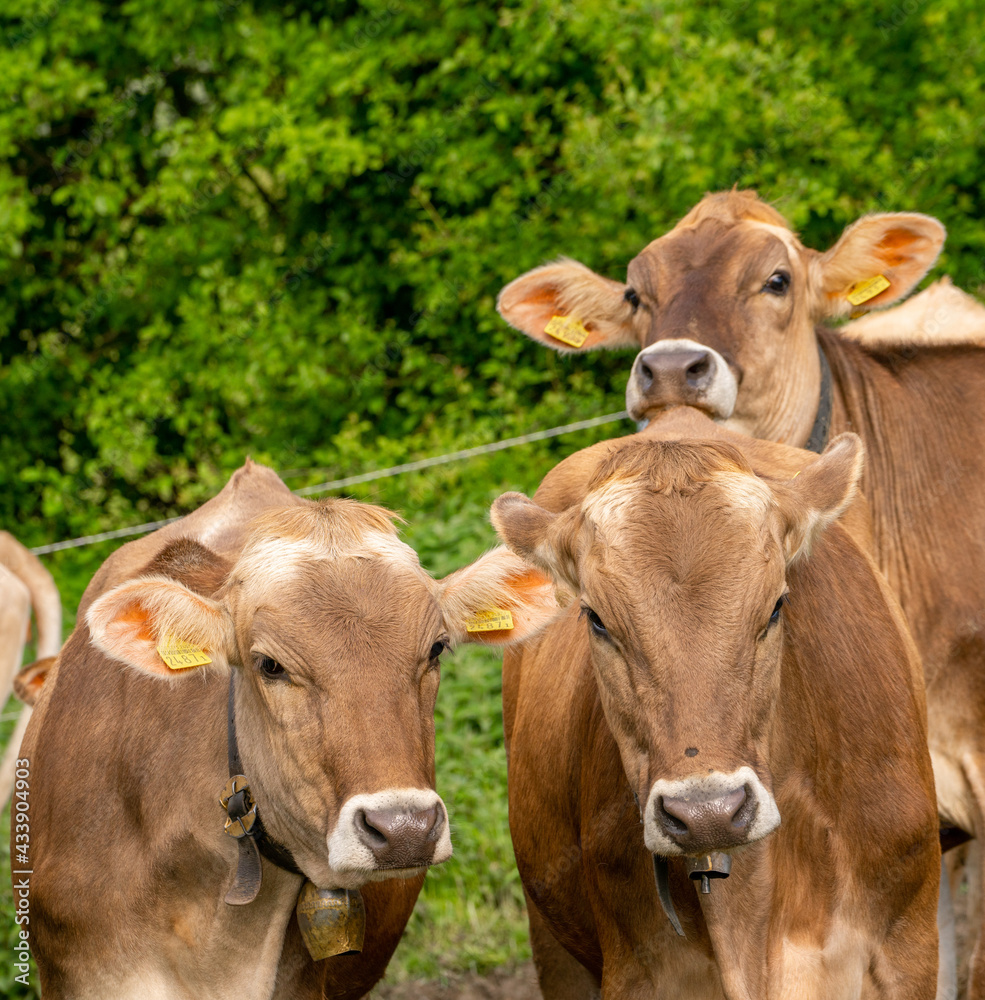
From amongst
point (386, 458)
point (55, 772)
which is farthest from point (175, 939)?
point (386, 458)

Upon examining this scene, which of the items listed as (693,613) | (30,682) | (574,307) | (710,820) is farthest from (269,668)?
(574,307)

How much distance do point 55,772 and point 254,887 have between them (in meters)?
0.83

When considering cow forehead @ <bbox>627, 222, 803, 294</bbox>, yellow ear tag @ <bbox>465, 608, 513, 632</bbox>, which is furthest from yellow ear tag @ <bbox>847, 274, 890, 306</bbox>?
yellow ear tag @ <bbox>465, 608, 513, 632</bbox>

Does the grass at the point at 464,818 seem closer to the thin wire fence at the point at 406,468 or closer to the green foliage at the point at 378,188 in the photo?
the green foliage at the point at 378,188

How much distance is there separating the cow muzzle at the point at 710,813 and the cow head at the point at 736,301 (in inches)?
79.0

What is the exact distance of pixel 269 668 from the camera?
3.15m

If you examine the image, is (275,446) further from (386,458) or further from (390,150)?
(390,150)

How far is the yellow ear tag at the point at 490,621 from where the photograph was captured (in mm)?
3451

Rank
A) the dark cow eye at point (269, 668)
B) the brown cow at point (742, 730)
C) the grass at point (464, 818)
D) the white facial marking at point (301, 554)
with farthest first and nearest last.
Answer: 1. the grass at point (464, 818)
2. the white facial marking at point (301, 554)
3. the dark cow eye at point (269, 668)
4. the brown cow at point (742, 730)

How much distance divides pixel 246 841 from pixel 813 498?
1630 millimetres

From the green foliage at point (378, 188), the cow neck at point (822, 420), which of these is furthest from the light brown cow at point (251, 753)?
the green foliage at point (378, 188)

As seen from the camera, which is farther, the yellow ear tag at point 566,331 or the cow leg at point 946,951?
the yellow ear tag at point 566,331

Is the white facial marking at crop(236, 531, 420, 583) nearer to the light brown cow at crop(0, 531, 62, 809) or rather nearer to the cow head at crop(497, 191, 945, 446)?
the cow head at crop(497, 191, 945, 446)

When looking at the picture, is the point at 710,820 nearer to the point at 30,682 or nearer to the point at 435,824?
the point at 435,824
